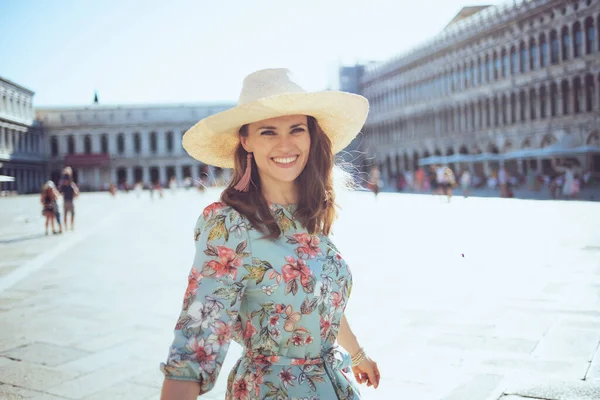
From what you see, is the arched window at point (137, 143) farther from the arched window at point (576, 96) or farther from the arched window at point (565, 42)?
the arched window at point (576, 96)

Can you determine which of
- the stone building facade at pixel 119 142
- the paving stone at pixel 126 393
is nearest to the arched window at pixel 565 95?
the paving stone at pixel 126 393

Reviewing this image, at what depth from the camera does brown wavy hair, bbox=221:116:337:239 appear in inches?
70.6

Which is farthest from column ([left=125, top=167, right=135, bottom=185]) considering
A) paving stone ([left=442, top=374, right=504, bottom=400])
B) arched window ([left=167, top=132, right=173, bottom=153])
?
paving stone ([left=442, top=374, right=504, bottom=400])

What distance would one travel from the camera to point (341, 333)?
7.26 ft

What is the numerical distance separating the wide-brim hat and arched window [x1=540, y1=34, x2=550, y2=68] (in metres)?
42.3

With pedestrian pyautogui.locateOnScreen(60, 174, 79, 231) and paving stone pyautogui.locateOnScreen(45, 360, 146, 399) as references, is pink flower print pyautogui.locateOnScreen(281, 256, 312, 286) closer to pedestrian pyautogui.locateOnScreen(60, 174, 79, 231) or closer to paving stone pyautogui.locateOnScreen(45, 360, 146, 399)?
paving stone pyautogui.locateOnScreen(45, 360, 146, 399)

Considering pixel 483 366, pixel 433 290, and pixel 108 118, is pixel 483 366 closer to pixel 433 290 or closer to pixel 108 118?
pixel 433 290

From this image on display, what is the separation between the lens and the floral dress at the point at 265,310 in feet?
5.29

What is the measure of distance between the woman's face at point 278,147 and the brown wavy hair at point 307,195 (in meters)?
0.05

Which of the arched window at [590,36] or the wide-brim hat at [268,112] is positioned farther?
the arched window at [590,36]

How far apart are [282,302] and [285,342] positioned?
0.13 m

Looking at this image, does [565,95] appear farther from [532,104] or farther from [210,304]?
[210,304]

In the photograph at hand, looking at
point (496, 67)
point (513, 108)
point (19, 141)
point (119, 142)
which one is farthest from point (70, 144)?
point (513, 108)

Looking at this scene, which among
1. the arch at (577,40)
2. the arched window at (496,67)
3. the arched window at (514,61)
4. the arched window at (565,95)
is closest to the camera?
the arch at (577,40)
